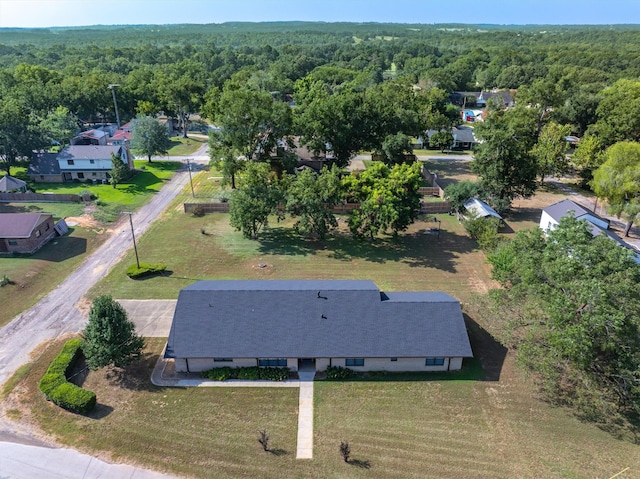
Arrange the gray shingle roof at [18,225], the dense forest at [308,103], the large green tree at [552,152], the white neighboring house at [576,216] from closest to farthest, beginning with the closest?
the gray shingle roof at [18,225] → the white neighboring house at [576,216] → the dense forest at [308,103] → the large green tree at [552,152]

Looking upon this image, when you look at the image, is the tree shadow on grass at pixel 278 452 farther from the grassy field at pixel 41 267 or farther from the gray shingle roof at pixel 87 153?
the gray shingle roof at pixel 87 153

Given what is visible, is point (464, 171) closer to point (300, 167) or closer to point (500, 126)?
point (500, 126)

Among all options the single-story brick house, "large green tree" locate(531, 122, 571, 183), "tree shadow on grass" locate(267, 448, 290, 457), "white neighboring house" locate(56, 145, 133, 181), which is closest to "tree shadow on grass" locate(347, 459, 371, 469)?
"tree shadow on grass" locate(267, 448, 290, 457)

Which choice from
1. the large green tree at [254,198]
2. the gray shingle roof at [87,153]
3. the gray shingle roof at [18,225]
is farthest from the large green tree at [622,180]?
the gray shingle roof at [87,153]

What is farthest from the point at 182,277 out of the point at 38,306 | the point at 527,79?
the point at 527,79

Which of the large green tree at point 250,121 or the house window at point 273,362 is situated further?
the large green tree at point 250,121

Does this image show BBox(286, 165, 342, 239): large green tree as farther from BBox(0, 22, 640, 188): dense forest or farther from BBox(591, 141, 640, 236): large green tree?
BBox(591, 141, 640, 236): large green tree
